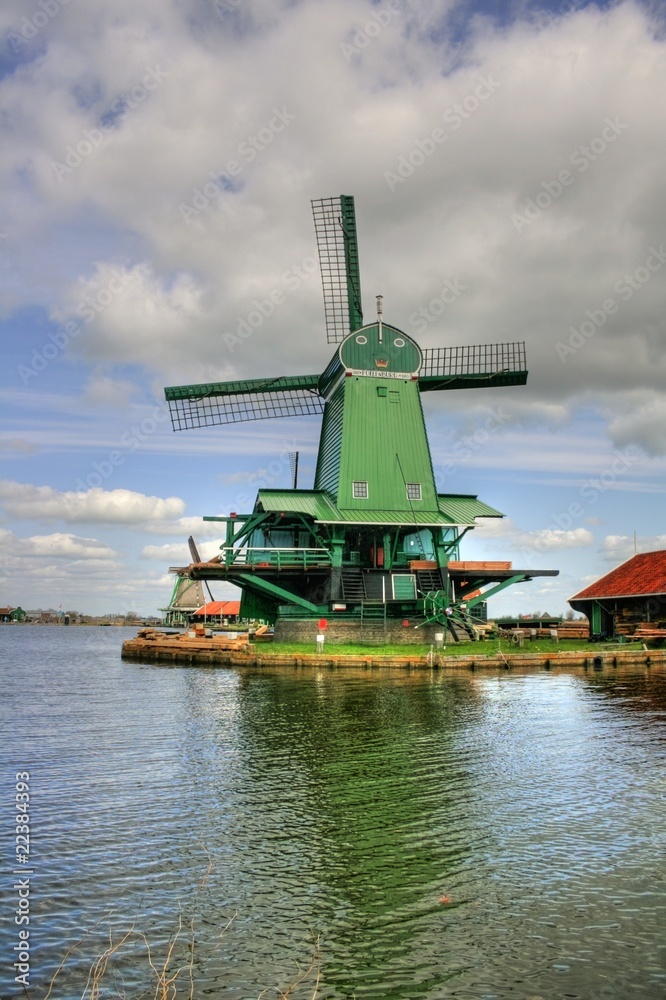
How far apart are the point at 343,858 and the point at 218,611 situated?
101m

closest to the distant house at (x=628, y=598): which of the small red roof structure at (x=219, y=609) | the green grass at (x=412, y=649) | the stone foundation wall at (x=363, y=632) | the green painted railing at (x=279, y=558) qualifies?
the green grass at (x=412, y=649)

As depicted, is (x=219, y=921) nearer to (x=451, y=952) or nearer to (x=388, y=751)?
(x=451, y=952)

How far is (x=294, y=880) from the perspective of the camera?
8.53 meters

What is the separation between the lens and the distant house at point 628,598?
4266cm

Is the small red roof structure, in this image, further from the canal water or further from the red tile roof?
the canal water

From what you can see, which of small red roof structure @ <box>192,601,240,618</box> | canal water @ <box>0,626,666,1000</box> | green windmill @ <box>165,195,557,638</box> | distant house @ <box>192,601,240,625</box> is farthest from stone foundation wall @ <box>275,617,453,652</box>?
small red roof structure @ <box>192,601,240,618</box>

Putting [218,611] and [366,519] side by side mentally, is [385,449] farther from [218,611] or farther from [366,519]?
[218,611]

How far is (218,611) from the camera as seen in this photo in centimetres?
10794

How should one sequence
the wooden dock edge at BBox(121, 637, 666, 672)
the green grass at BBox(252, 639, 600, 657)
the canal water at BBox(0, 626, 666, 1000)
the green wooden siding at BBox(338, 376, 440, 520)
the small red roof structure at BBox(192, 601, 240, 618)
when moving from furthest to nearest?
the small red roof structure at BBox(192, 601, 240, 618), the green wooden siding at BBox(338, 376, 440, 520), the green grass at BBox(252, 639, 600, 657), the wooden dock edge at BBox(121, 637, 666, 672), the canal water at BBox(0, 626, 666, 1000)

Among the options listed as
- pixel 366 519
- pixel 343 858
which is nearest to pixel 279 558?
pixel 366 519

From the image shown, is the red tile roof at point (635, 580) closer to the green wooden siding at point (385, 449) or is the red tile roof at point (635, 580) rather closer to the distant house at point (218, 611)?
the green wooden siding at point (385, 449)

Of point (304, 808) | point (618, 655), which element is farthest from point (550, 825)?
point (618, 655)

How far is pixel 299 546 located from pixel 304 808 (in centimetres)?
3118

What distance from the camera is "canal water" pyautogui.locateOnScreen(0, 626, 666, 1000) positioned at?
21.7ft
